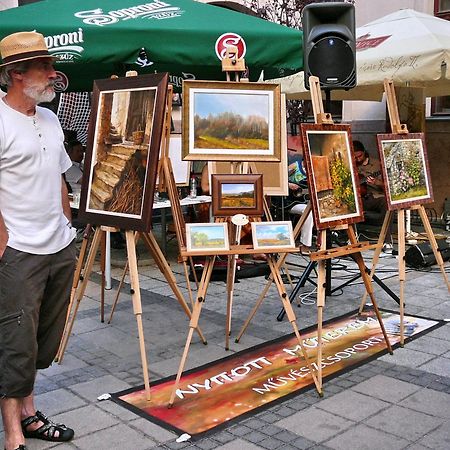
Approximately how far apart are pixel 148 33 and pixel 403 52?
10.2ft

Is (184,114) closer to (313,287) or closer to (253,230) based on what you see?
(253,230)

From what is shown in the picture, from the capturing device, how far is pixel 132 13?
18.2 ft

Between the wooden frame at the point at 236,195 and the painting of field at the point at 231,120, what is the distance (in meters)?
0.23

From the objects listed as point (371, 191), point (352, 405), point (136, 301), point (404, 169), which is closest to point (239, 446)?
point (352, 405)

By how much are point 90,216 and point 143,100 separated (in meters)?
0.81

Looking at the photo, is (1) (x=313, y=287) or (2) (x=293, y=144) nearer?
(1) (x=313, y=287)

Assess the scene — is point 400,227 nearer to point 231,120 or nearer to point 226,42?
point 231,120

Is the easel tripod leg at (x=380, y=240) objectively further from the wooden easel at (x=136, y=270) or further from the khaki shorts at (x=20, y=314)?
the khaki shorts at (x=20, y=314)

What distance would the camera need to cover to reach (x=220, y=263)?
22.2 feet

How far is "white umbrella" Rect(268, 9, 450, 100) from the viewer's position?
6.67 metres

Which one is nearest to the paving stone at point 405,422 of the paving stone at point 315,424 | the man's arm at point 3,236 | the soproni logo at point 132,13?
the paving stone at point 315,424

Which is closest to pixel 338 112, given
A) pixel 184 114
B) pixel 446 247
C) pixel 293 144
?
pixel 293 144

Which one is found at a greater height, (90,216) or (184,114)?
(184,114)

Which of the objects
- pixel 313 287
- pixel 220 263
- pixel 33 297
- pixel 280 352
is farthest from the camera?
pixel 220 263
